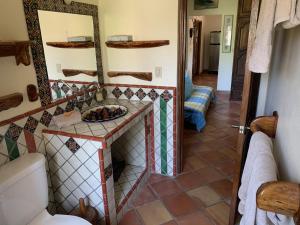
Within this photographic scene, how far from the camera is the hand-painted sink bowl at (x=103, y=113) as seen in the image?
193 centimetres

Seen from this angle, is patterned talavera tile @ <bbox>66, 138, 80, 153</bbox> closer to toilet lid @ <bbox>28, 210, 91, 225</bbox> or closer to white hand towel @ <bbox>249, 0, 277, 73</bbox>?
toilet lid @ <bbox>28, 210, 91, 225</bbox>

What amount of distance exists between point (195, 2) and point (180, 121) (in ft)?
15.0

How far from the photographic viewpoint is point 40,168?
59.2 inches

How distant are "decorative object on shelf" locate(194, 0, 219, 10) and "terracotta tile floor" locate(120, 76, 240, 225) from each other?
3652 mm

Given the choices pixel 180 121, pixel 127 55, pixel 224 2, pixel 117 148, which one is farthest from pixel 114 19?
pixel 224 2

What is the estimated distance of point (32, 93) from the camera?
162 centimetres

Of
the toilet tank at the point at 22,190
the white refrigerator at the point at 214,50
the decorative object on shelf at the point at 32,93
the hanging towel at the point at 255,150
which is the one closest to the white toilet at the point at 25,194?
the toilet tank at the point at 22,190

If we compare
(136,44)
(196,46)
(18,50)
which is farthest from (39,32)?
(196,46)

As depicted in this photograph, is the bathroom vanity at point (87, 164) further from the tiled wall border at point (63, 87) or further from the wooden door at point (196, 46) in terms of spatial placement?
the wooden door at point (196, 46)

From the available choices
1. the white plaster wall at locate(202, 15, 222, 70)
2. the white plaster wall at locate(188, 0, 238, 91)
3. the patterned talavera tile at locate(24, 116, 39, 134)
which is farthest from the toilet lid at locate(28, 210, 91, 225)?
the white plaster wall at locate(202, 15, 222, 70)

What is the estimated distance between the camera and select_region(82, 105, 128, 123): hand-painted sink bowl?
1.93 m

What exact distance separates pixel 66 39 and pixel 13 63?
0.64m

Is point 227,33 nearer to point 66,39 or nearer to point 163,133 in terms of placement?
point 163,133

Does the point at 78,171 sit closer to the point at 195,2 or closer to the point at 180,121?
the point at 180,121
